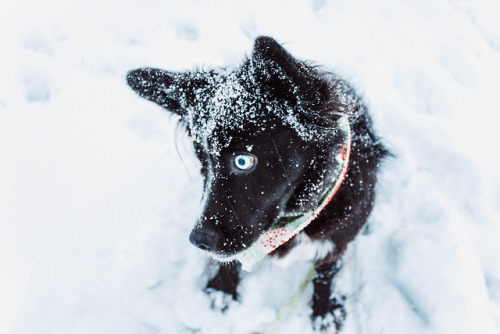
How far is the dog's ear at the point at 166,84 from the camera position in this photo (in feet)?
5.59

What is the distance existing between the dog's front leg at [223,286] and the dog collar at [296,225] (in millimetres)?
541

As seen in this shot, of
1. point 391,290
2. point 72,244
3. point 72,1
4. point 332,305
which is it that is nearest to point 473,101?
point 391,290

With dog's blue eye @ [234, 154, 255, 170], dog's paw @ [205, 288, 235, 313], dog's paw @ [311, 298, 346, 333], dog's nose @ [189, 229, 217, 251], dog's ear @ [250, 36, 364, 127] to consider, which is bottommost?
dog's paw @ [205, 288, 235, 313]

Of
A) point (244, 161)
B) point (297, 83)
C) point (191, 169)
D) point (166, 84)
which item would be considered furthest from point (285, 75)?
point (191, 169)

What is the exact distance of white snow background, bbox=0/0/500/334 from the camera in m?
2.52

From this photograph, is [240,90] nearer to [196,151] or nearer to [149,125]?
[196,151]

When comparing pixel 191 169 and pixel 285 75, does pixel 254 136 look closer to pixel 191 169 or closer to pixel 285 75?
pixel 285 75

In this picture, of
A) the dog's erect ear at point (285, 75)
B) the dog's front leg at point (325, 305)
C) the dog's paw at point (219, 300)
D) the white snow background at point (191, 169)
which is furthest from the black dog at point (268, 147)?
the dog's paw at point (219, 300)

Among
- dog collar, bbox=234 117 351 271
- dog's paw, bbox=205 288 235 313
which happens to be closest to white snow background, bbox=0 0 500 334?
dog's paw, bbox=205 288 235 313

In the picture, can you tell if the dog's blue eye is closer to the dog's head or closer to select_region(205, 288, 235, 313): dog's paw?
the dog's head

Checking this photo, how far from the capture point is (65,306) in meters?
2.51

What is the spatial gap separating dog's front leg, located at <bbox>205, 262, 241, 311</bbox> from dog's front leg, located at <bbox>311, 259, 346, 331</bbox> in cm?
58

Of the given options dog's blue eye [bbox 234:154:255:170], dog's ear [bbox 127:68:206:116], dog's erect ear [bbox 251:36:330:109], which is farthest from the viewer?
dog's ear [bbox 127:68:206:116]

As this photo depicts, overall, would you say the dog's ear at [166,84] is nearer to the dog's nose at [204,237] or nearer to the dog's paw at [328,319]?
the dog's nose at [204,237]
